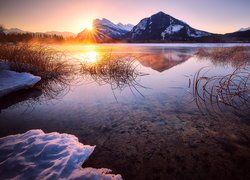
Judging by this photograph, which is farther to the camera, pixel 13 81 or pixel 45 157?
pixel 13 81

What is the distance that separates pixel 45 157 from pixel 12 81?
3765 millimetres

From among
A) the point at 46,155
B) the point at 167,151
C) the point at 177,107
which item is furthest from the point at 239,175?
the point at 46,155

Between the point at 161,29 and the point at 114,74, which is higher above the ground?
the point at 161,29

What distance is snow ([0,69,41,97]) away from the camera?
436cm

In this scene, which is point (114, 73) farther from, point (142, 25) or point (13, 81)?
point (142, 25)

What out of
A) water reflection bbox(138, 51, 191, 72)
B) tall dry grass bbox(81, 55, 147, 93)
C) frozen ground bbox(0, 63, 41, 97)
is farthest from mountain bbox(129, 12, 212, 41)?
frozen ground bbox(0, 63, 41, 97)

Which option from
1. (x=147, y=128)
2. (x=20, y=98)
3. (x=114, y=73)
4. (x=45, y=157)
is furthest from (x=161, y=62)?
(x=45, y=157)

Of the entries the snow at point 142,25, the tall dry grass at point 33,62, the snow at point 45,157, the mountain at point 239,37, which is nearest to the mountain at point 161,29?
the snow at point 142,25

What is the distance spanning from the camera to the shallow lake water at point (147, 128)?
1.96m

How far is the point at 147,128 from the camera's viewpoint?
2818 mm

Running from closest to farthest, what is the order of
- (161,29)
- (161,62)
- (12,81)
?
(12,81) < (161,62) < (161,29)

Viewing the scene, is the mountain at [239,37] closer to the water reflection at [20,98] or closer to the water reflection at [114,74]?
the water reflection at [114,74]

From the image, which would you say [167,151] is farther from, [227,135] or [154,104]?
[154,104]

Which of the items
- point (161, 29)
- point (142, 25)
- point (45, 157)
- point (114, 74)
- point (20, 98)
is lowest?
point (45, 157)
